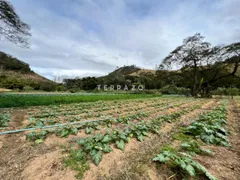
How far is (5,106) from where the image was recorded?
260 inches

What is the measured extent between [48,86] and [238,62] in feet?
113

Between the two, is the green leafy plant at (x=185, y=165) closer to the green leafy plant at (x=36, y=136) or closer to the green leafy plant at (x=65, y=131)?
the green leafy plant at (x=65, y=131)

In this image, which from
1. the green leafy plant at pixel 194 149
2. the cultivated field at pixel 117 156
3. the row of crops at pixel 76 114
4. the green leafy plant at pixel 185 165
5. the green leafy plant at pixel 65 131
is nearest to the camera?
the green leafy plant at pixel 185 165

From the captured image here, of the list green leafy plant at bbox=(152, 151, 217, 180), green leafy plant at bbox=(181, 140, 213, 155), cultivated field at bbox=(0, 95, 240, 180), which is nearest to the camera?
green leafy plant at bbox=(152, 151, 217, 180)

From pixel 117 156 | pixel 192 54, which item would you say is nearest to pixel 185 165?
pixel 117 156

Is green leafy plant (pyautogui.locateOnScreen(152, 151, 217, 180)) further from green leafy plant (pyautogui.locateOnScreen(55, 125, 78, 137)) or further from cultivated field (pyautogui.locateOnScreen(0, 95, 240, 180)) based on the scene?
green leafy plant (pyautogui.locateOnScreen(55, 125, 78, 137))

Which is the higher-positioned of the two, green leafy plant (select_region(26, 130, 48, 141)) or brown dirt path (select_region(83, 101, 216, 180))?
green leafy plant (select_region(26, 130, 48, 141))

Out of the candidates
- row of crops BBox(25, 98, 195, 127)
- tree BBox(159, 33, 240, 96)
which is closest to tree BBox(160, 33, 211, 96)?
tree BBox(159, 33, 240, 96)

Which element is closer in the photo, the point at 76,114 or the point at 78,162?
the point at 78,162

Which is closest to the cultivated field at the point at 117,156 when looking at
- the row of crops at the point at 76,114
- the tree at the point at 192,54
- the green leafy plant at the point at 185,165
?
Result: the green leafy plant at the point at 185,165

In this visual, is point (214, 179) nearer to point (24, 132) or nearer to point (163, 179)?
point (163, 179)

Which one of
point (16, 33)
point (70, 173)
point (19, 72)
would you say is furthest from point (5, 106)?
point (19, 72)

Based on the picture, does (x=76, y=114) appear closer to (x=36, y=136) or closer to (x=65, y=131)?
(x=65, y=131)

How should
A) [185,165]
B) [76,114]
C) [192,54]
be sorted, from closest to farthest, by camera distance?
[185,165] → [76,114] → [192,54]
